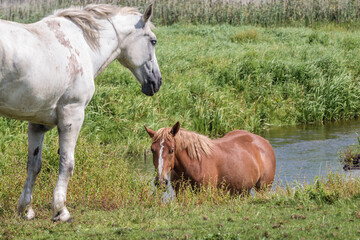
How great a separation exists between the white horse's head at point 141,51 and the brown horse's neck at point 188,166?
1.56 meters

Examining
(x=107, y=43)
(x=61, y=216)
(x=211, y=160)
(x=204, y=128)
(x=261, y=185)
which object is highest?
(x=107, y=43)

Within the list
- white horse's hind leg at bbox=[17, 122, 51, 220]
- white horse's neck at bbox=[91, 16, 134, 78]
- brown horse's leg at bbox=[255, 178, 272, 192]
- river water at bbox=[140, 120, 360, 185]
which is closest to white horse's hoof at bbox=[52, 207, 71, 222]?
white horse's hind leg at bbox=[17, 122, 51, 220]

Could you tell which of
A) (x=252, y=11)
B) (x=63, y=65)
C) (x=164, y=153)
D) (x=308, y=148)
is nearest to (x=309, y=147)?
(x=308, y=148)

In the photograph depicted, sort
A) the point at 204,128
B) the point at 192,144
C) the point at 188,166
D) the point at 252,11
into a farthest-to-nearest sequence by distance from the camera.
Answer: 1. the point at 252,11
2. the point at 204,128
3. the point at 192,144
4. the point at 188,166

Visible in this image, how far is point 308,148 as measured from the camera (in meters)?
11.3

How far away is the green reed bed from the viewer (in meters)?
24.1

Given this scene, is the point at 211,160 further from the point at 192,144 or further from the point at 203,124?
the point at 203,124

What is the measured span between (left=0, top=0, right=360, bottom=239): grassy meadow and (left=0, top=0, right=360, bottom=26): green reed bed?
0.22 metres

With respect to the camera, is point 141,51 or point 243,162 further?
point 243,162

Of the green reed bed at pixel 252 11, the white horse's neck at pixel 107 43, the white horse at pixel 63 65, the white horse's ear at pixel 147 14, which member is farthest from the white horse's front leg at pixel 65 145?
the green reed bed at pixel 252 11

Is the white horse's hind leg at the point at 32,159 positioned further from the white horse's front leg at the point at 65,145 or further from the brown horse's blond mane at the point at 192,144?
the brown horse's blond mane at the point at 192,144

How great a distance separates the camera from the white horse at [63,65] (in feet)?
15.7

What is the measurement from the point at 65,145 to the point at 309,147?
7.20 m

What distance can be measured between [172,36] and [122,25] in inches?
538
